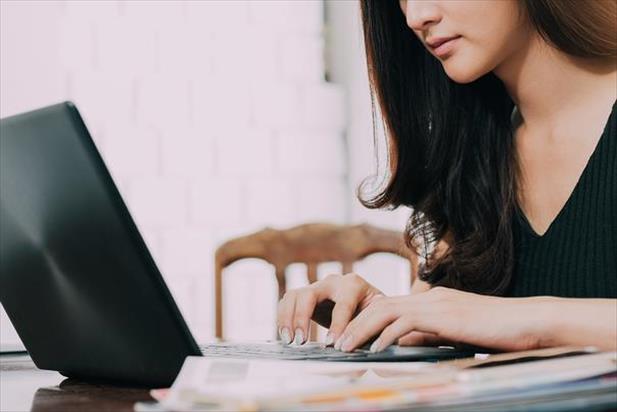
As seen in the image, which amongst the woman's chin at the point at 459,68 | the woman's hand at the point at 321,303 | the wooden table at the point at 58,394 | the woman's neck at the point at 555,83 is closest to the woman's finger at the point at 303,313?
the woman's hand at the point at 321,303

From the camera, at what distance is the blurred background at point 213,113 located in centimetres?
225

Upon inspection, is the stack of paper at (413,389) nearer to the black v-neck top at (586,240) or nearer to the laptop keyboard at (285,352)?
the laptop keyboard at (285,352)

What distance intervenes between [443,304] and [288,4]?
1.95 meters

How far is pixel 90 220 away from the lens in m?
0.61

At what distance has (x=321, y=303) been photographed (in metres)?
0.98

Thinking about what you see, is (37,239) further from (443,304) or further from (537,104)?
(537,104)

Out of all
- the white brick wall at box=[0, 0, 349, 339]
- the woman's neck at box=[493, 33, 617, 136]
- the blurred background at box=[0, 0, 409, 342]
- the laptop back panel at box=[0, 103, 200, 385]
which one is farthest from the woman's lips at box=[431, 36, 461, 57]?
the white brick wall at box=[0, 0, 349, 339]

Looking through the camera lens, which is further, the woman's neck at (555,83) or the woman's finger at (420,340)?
the woman's neck at (555,83)

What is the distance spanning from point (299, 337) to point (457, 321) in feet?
0.75

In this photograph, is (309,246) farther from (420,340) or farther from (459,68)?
(420,340)

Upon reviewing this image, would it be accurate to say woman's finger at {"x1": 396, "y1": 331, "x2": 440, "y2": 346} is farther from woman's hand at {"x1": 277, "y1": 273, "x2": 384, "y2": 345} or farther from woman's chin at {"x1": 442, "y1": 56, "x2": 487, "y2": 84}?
woman's chin at {"x1": 442, "y1": 56, "x2": 487, "y2": 84}

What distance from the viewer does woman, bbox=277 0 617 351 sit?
1131 millimetres

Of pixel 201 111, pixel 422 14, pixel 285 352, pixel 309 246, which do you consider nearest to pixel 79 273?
pixel 285 352

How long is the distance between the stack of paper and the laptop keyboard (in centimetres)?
22
